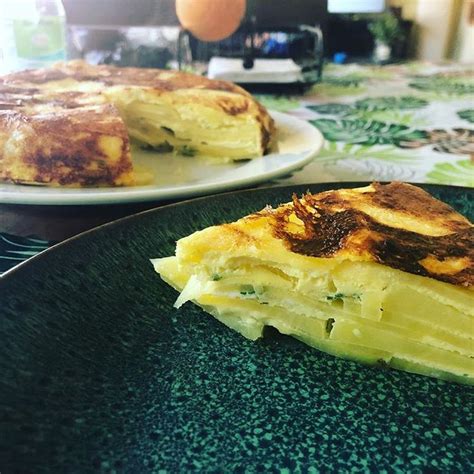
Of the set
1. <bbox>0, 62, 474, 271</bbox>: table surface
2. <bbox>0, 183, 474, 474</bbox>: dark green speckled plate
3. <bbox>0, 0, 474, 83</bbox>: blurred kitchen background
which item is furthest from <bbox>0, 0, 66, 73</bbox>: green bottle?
<bbox>0, 183, 474, 474</bbox>: dark green speckled plate

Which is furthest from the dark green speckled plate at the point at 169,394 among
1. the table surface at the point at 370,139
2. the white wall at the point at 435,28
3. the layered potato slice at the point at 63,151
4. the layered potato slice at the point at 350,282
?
the white wall at the point at 435,28

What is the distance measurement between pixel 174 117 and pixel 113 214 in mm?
634

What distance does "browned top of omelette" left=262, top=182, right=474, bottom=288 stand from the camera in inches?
28.0

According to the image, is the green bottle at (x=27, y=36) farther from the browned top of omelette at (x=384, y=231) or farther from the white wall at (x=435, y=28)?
the white wall at (x=435, y=28)

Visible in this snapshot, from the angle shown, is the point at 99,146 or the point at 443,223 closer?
the point at 443,223

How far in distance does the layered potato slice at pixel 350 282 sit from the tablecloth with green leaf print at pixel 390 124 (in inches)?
24.3

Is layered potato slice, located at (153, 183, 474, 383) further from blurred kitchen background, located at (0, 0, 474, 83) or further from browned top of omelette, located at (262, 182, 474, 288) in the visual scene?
blurred kitchen background, located at (0, 0, 474, 83)

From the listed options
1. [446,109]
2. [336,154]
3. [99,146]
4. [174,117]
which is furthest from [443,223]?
[446,109]

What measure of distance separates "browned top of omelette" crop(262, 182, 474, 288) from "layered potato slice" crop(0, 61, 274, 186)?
1.84ft

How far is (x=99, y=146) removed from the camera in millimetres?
1275

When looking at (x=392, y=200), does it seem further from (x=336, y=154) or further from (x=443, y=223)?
(x=336, y=154)

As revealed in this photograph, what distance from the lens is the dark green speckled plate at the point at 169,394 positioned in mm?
568

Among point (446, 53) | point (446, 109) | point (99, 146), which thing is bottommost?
point (446, 53)

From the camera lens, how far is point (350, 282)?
74cm
